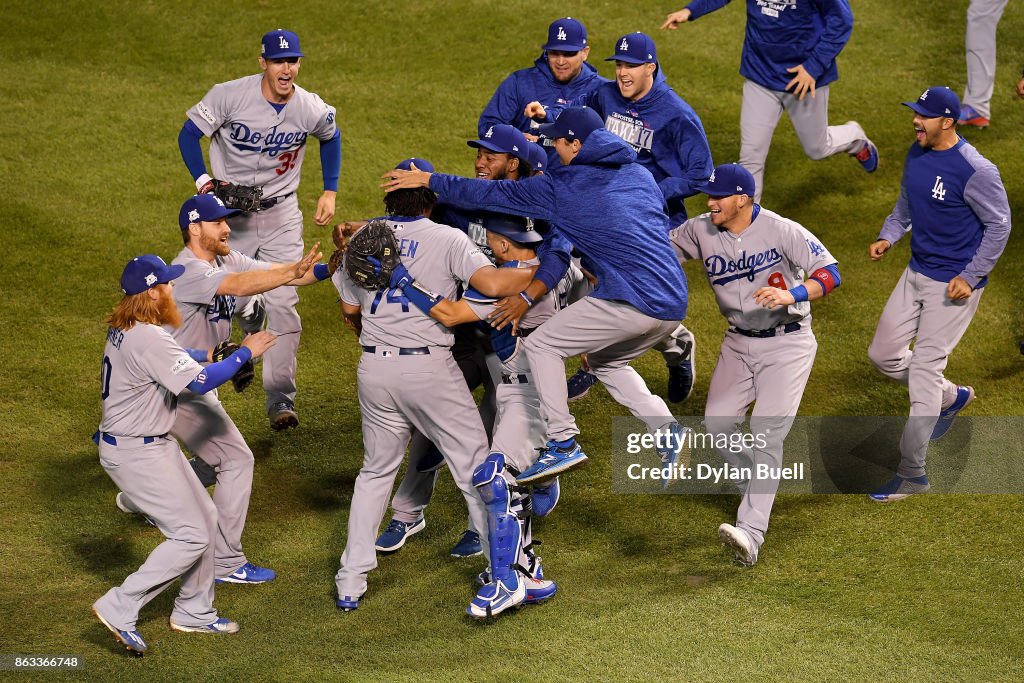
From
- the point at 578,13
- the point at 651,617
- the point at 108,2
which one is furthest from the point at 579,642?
the point at 108,2

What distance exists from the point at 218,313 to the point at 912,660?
3.94m

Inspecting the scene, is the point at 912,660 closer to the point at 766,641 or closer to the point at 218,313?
the point at 766,641

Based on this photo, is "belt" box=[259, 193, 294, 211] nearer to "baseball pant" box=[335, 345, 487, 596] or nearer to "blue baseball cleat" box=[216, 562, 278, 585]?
"baseball pant" box=[335, 345, 487, 596]

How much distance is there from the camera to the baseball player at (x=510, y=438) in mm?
6121

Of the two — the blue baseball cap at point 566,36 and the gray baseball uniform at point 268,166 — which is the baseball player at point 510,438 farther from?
the gray baseball uniform at point 268,166

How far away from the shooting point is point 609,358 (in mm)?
6879

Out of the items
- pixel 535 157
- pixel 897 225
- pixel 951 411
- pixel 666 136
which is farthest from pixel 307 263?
pixel 951 411

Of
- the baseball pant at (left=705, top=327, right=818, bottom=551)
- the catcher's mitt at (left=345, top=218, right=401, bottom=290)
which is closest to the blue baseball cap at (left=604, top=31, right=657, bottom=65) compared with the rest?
the baseball pant at (left=705, top=327, right=818, bottom=551)

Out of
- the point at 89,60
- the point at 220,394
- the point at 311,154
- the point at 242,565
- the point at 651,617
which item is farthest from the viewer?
the point at 89,60

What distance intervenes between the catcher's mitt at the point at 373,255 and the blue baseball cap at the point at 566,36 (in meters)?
2.47

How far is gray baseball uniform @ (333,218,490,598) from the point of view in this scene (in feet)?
20.4

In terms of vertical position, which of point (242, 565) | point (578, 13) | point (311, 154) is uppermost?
point (578, 13)

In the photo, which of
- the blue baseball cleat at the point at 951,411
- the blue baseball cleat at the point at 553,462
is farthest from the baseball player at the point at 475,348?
the blue baseball cleat at the point at 951,411

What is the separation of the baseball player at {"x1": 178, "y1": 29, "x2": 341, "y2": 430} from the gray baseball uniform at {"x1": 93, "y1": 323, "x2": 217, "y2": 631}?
220 cm
